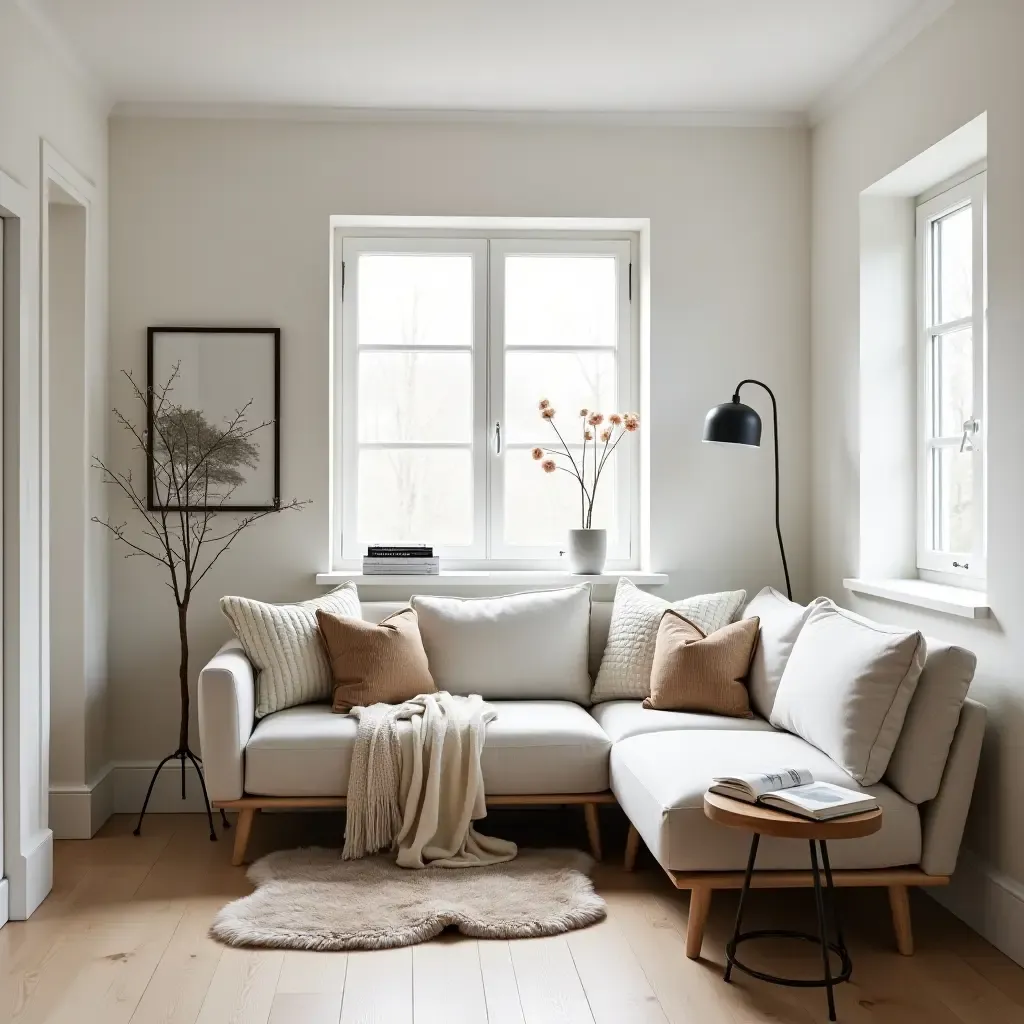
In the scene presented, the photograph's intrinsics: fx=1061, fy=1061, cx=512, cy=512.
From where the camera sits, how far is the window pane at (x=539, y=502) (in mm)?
4523

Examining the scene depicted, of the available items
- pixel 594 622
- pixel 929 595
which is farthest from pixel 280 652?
pixel 929 595

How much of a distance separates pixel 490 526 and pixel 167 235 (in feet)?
5.74

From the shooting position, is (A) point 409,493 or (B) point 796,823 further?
(A) point 409,493

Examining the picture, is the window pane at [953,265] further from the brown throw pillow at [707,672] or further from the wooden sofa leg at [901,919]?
the wooden sofa leg at [901,919]

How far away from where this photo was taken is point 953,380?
3635 mm

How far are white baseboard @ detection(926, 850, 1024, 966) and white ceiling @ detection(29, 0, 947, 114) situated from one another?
2.60m

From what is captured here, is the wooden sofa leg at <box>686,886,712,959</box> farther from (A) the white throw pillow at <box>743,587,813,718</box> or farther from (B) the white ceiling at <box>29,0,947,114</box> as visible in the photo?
(B) the white ceiling at <box>29,0,947,114</box>

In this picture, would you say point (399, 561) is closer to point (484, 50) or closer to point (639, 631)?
point (639, 631)

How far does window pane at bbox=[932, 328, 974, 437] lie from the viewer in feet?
11.5

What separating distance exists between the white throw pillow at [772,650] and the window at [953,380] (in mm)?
547

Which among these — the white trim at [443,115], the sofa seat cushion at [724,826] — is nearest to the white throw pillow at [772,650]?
the sofa seat cushion at [724,826]

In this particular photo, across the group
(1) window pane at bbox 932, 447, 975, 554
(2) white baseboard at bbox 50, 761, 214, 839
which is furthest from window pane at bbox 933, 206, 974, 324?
(2) white baseboard at bbox 50, 761, 214, 839

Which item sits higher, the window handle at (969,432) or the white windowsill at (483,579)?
the window handle at (969,432)

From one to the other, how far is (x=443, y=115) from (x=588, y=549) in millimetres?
1837
